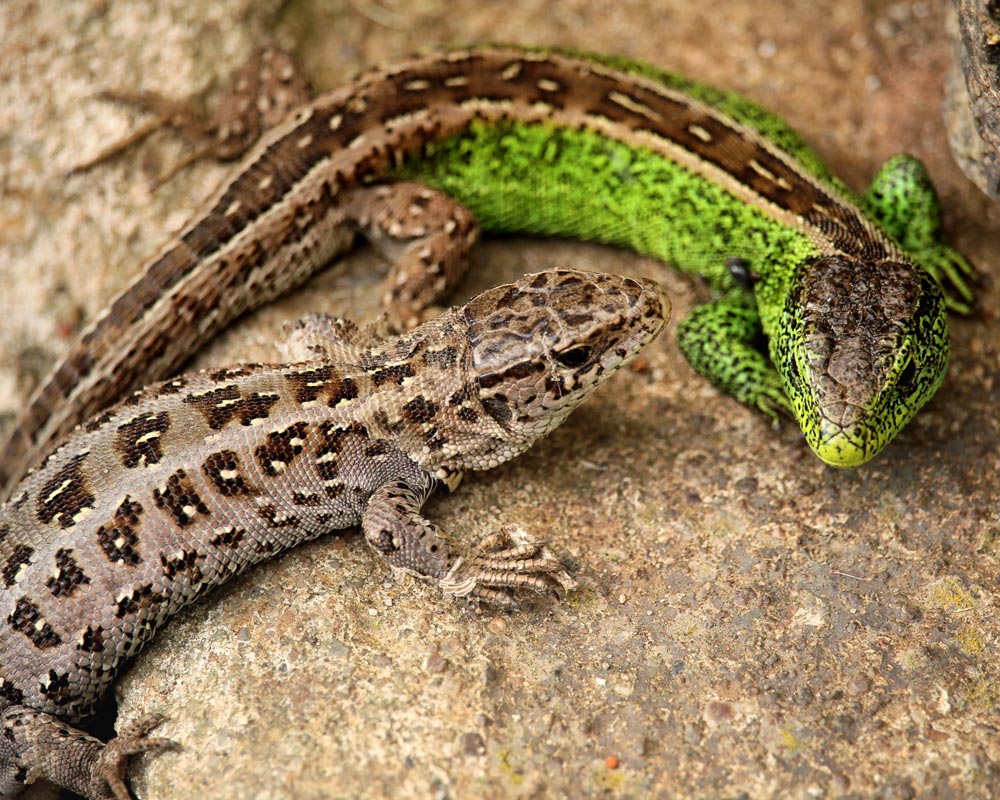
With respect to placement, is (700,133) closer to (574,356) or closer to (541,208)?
(541,208)

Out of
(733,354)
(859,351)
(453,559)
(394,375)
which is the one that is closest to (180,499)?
(394,375)

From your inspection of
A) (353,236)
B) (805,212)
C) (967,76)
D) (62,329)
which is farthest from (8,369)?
(967,76)

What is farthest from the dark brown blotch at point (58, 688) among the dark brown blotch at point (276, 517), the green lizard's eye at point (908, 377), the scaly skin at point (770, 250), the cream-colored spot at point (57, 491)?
the green lizard's eye at point (908, 377)

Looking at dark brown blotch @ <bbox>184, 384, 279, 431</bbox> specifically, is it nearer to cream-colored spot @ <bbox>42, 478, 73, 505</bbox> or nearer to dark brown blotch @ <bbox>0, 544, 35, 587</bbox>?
cream-colored spot @ <bbox>42, 478, 73, 505</bbox>

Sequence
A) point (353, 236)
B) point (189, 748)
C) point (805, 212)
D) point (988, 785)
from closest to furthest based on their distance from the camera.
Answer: point (988, 785), point (189, 748), point (805, 212), point (353, 236)

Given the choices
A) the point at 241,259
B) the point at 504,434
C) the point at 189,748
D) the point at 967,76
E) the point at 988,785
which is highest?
the point at 967,76

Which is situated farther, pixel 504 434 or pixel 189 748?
pixel 504 434

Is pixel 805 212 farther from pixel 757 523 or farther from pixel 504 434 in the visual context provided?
pixel 504 434
